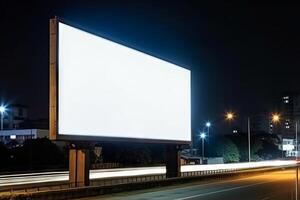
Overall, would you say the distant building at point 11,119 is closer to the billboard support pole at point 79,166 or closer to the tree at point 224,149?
the tree at point 224,149

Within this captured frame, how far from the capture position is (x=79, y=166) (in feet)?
115

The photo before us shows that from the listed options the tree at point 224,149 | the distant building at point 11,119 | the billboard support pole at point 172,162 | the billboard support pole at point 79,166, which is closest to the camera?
the billboard support pole at point 79,166

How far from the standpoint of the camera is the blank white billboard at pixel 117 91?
33.2 metres

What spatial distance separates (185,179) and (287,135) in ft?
480

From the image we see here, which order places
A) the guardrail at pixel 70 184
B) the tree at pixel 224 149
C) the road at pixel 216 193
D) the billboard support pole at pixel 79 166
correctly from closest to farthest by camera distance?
the road at pixel 216 193 < the guardrail at pixel 70 184 < the billboard support pole at pixel 79 166 < the tree at pixel 224 149

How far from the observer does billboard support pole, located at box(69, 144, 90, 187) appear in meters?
34.6

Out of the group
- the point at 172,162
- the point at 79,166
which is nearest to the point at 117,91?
the point at 79,166

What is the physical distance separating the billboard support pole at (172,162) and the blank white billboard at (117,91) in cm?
128

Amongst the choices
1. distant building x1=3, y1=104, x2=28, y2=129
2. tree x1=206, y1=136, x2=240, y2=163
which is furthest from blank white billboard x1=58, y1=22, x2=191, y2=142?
distant building x1=3, y1=104, x2=28, y2=129

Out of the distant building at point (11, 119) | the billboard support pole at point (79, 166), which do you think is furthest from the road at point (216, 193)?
the distant building at point (11, 119)

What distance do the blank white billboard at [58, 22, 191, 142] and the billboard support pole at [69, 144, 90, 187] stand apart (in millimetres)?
1181

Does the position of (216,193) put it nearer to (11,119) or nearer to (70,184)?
(70,184)

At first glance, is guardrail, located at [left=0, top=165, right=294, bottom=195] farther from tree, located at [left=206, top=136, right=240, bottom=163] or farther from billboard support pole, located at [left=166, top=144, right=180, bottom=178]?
tree, located at [left=206, top=136, right=240, bottom=163]

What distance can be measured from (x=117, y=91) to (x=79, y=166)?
5.99 m
